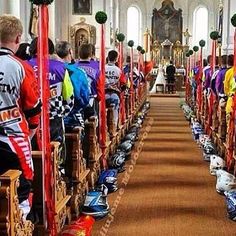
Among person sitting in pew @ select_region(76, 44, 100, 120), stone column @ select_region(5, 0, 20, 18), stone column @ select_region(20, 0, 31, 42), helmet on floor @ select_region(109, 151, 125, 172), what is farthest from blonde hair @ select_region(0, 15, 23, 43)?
stone column @ select_region(20, 0, 31, 42)

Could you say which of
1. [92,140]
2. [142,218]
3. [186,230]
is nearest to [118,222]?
[142,218]

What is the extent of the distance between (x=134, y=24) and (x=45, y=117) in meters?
31.3

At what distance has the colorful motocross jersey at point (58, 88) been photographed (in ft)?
15.9

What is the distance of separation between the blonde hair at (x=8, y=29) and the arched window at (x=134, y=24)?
103 feet

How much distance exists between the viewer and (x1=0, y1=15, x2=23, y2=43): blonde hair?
3.43m

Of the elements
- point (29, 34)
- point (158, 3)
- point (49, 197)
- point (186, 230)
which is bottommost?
point (186, 230)

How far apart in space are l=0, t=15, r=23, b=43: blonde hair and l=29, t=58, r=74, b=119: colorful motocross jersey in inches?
51.3

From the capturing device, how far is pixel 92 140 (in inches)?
254

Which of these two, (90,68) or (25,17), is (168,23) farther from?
(90,68)

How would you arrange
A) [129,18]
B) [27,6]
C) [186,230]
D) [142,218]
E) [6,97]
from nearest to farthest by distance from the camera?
[6,97]
[186,230]
[142,218]
[27,6]
[129,18]

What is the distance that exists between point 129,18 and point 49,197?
31.3 metres

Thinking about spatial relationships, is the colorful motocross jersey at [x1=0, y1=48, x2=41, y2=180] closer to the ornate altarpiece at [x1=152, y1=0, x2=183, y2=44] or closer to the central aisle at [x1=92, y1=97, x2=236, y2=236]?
the central aisle at [x1=92, y1=97, x2=236, y2=236]

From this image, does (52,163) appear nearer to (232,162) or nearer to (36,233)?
(36,233)

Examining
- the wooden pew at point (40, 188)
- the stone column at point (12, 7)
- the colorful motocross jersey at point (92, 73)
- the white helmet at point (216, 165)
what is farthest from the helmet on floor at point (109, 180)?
the stone column at point (12, 7)
